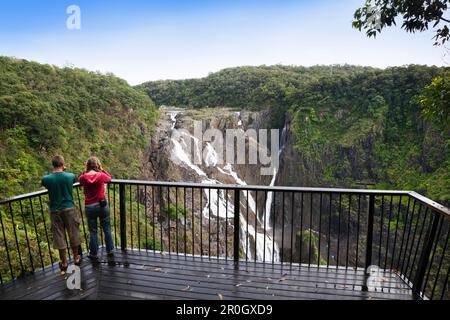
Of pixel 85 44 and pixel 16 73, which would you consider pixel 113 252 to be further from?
pixel 16 73

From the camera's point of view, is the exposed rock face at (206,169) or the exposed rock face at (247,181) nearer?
the exposed rock face at (247,181)

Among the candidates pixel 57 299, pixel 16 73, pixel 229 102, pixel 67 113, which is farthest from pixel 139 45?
pixel 229 102

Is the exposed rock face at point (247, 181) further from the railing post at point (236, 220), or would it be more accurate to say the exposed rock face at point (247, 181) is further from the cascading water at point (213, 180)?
the railing post at point (236, 220)

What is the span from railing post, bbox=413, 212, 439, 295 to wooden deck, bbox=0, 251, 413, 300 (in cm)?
12

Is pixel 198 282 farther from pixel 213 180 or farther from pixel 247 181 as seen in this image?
pixel 247 181

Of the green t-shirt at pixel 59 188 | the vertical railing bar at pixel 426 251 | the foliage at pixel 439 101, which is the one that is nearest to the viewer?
the vertical railing bar at pixel 426 251

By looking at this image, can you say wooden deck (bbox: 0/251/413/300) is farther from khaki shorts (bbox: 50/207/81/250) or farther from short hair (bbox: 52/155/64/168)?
short hair (bbox: 52/155/64/168)

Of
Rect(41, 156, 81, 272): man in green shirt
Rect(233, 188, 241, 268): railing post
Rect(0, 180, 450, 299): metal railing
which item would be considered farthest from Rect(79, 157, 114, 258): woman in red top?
Rect(233, 188, 241, 268): railing post

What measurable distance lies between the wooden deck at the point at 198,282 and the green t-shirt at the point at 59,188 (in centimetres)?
84

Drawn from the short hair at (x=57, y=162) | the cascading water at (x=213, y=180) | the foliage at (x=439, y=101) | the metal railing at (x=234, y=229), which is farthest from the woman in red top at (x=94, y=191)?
the cascading water at (x=213, y=180)

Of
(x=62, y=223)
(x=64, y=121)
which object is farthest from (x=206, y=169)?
(x=62, y=223)

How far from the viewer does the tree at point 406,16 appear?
10.8ft

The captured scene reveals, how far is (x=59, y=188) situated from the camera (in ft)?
11.9

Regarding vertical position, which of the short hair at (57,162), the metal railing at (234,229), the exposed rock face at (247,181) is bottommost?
the exposed rock face at (247,181)
